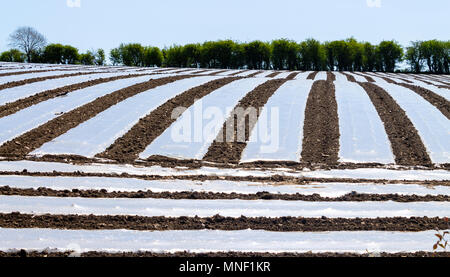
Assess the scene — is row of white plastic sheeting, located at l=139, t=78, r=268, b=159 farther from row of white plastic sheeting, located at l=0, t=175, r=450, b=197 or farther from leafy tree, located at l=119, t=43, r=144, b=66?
leafy tree, located at l=119, t=43, r=144, b=66

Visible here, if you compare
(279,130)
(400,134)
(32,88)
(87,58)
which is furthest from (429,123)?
(87,58)

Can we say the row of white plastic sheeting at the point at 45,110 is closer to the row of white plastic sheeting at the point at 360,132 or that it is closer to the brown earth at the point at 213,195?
the brown earth at the point at 213,195

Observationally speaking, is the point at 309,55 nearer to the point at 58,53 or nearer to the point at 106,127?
the point at 58,53

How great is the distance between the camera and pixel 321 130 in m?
11.6

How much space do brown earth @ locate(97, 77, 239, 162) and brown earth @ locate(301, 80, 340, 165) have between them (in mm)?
4351

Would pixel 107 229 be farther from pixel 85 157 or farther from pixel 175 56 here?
pixel 175 56

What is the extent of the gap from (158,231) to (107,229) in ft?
2.49

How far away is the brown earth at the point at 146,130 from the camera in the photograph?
31.9 ft

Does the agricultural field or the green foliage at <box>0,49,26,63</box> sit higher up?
the green foliage at <box>0,49,26,63</box>

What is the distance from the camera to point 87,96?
1491 centimetres

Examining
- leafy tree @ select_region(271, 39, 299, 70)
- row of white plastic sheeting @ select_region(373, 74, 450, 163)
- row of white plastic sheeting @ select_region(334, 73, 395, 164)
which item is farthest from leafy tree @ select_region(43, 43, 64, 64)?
row of white plastic sheeting @ select_region(373, 74, 450, 163)

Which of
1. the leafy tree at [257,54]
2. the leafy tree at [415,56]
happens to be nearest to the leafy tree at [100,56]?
the leafy tree at [257,54]

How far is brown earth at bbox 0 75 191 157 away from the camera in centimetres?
973
